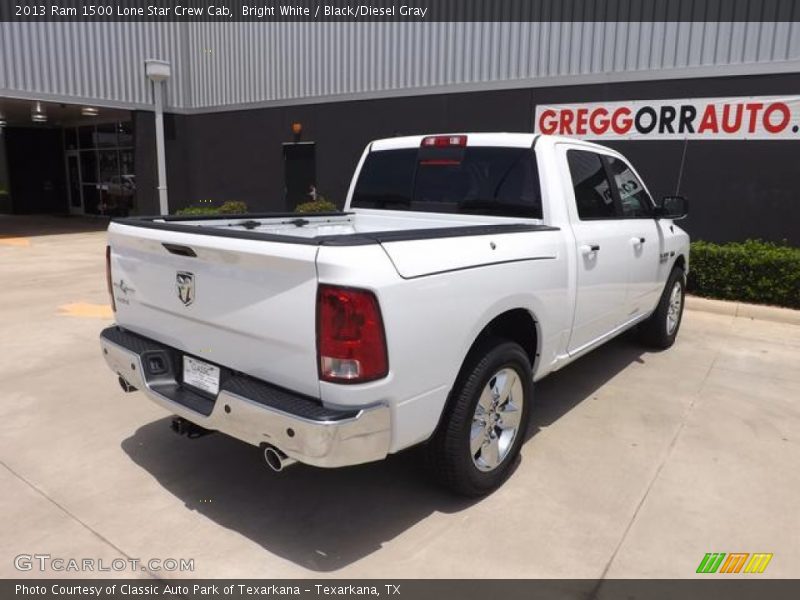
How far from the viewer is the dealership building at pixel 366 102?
909 centimetres

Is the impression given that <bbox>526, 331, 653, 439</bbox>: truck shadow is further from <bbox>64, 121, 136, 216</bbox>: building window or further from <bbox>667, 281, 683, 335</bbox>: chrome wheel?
<bbox>64, 121, 136, 216</bbox>: building window

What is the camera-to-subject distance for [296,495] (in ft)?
11.2

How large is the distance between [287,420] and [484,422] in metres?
1.18

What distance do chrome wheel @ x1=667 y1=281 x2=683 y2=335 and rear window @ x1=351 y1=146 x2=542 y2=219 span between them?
2.80 m

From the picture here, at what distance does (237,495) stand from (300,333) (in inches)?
52.7

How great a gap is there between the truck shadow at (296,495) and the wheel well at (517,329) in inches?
32.3

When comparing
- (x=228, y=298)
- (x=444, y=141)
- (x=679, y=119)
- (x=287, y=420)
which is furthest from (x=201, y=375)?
(x=679, y=119)

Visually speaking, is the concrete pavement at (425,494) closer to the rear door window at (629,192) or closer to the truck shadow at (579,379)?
the truck shadow at (579,379)

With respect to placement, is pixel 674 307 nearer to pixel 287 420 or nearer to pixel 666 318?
pixel 666 318

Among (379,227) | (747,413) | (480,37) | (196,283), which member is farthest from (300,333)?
(480,37)

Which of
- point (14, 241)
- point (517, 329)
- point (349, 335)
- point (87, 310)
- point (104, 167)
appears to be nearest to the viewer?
point (349, 335)

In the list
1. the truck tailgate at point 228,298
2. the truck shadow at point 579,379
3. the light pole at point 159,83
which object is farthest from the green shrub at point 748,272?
the light pole at point 159,83

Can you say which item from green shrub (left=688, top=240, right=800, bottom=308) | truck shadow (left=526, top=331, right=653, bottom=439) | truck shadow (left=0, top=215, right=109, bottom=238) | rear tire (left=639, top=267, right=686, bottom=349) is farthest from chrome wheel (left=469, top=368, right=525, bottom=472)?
truck shadow (left=0, top=215, right=109, bottom=238)

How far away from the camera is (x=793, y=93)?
28.2ft
